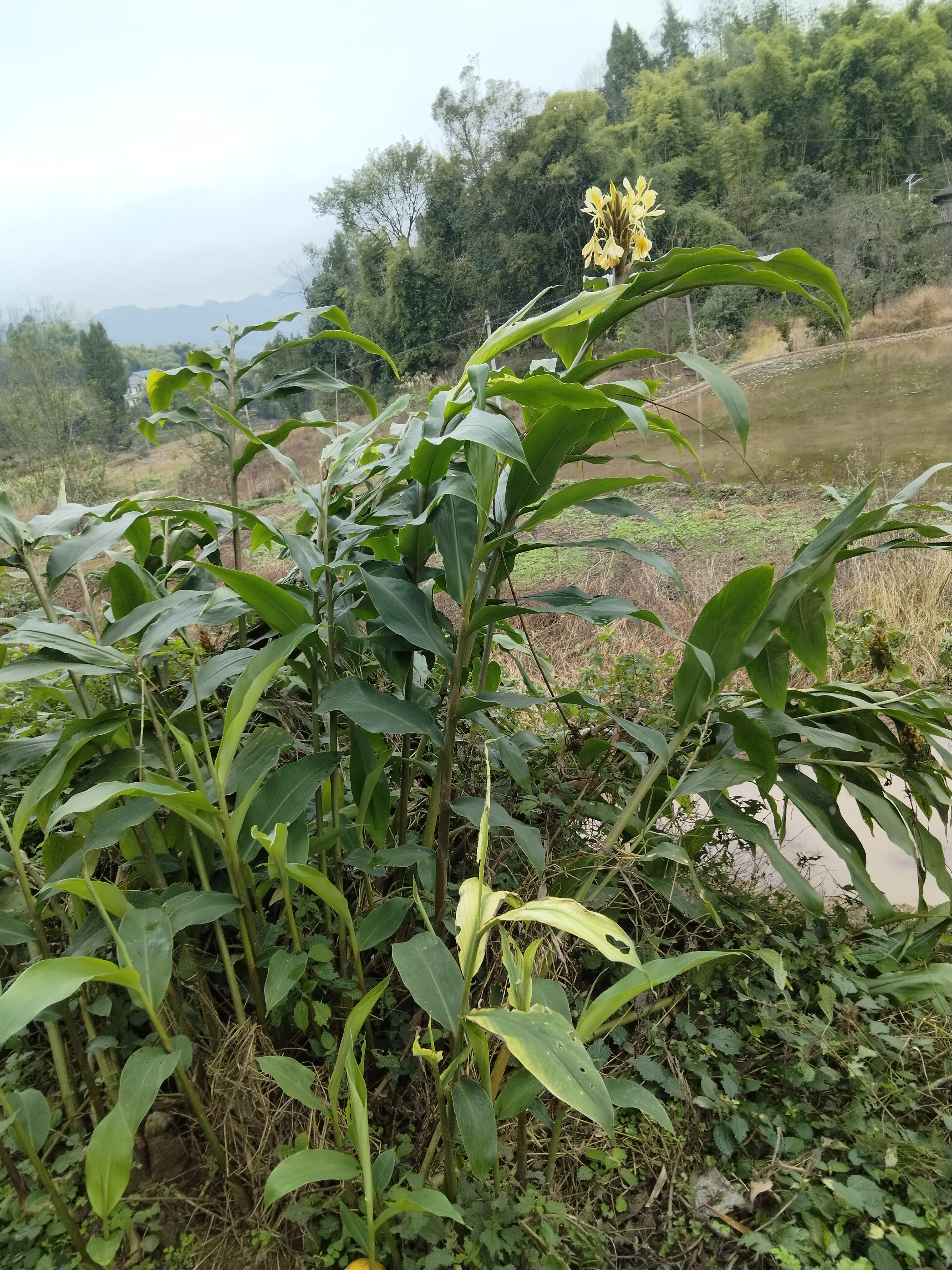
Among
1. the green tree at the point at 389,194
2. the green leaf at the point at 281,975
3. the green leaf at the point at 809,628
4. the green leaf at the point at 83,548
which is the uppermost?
the green tree at the point at 389,194

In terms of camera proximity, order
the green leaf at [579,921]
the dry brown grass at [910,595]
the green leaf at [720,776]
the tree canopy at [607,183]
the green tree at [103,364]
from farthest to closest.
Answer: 1. the green tree at [103,364]
2. the tree canopy at [607,183]
3. the dry brown grass at [910,595]
4. the green leaf at [720,776]
5. the green leaf at [579,921]

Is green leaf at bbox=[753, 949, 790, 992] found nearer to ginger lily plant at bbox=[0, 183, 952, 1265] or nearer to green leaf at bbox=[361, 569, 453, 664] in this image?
ginger lily plant at bbox=[0, 183, 952, 1265]

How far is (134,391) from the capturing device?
259 cm

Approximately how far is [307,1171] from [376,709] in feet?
1.02

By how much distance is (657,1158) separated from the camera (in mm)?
672

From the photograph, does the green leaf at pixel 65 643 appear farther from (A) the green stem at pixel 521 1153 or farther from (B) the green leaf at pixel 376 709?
(A) the green stem at pixel 521 1153

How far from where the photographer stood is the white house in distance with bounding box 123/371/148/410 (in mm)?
2537

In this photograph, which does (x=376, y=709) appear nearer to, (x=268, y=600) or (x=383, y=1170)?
(x=268, y=600)

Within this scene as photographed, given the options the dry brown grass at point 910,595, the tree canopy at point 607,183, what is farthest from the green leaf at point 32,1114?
the tree canopy at point 607,183

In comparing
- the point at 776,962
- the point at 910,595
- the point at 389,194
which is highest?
the point at 389,194

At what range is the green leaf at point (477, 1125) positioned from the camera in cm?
47

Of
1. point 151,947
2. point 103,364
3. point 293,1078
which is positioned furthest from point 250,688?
point 103,364

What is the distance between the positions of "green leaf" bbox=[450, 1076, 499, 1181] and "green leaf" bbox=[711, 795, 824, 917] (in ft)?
1.16

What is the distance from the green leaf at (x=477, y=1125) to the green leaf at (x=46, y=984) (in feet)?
0.73
